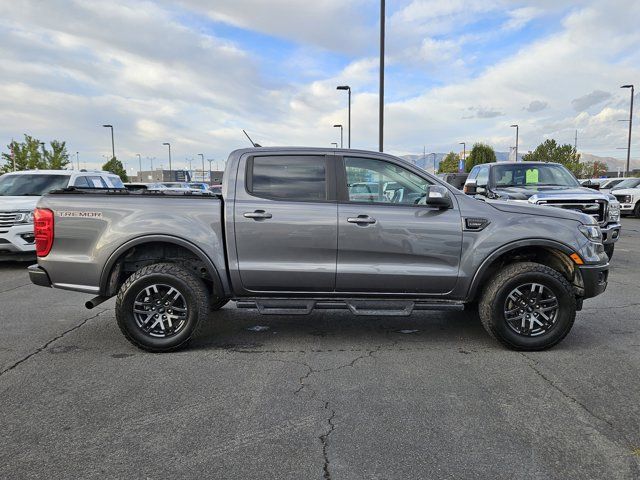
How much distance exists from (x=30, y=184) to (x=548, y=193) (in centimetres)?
1038

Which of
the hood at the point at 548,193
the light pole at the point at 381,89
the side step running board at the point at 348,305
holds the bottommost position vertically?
the side step running board at the point at 348,305

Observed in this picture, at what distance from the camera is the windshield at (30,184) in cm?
980

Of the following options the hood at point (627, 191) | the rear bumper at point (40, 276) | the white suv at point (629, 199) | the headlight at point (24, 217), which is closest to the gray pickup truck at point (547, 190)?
the rear bumper at point (40, 276)

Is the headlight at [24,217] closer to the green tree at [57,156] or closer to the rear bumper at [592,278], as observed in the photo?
the rear bumper at [592,278]

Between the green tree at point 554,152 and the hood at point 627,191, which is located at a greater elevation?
the green tree at point 554,152

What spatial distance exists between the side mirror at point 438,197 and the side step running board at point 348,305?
3.05ft

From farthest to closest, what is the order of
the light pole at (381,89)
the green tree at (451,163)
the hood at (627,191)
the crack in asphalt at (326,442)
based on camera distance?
the green tree at (451,163), the hood at (627,191), the light pole at (381,89), the crack in asphalt at (326,442)

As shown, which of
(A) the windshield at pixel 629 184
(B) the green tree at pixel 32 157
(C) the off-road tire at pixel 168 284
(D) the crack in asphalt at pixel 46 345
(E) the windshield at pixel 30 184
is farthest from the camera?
(B) the green tree at pixel 32 157

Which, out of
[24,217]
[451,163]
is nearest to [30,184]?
[24,217]

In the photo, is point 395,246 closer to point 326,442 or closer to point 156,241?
point 326,442

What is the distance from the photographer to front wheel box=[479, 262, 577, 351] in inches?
173

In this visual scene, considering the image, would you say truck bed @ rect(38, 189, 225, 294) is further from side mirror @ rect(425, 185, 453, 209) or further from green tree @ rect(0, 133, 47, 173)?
green tree @ rect(0, 133, 47, 173)

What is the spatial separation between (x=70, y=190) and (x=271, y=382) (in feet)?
9.06

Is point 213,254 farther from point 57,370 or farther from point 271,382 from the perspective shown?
point 57,370
